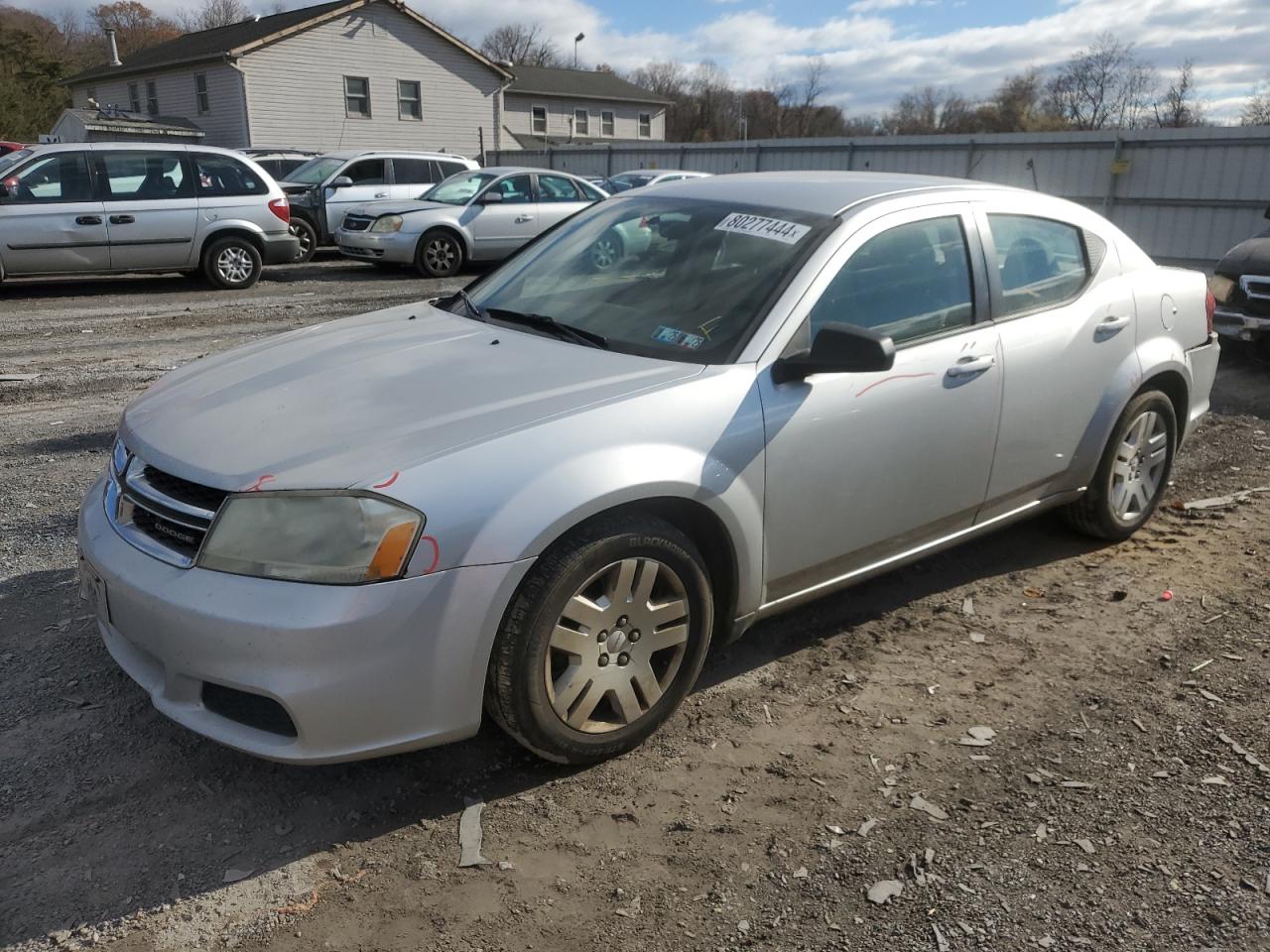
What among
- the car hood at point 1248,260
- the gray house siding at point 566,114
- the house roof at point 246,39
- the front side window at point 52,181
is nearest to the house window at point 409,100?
the house roof at point 246,39

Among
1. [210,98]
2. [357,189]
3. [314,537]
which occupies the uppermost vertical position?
[210,98]

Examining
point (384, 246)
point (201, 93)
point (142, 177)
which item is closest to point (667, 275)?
point (142, 177)

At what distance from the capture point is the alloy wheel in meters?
2.94

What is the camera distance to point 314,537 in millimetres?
2648

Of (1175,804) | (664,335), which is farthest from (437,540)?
(1175,804)

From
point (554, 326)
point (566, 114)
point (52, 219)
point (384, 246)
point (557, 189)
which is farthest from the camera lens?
point (566, 114)

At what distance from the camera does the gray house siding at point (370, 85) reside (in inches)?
1288

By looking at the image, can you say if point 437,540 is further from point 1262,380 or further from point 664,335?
point 1262,380

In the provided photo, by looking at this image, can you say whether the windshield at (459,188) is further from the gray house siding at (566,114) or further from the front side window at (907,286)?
the gray house siding at (566,114)

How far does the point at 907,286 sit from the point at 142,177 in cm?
1157

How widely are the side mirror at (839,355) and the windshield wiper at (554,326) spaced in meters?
0.63

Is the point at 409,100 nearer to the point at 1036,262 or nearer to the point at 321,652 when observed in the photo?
the point at 1036,262

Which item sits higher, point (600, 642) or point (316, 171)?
point (316, 171)

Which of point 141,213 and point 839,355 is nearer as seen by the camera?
point 839,355
